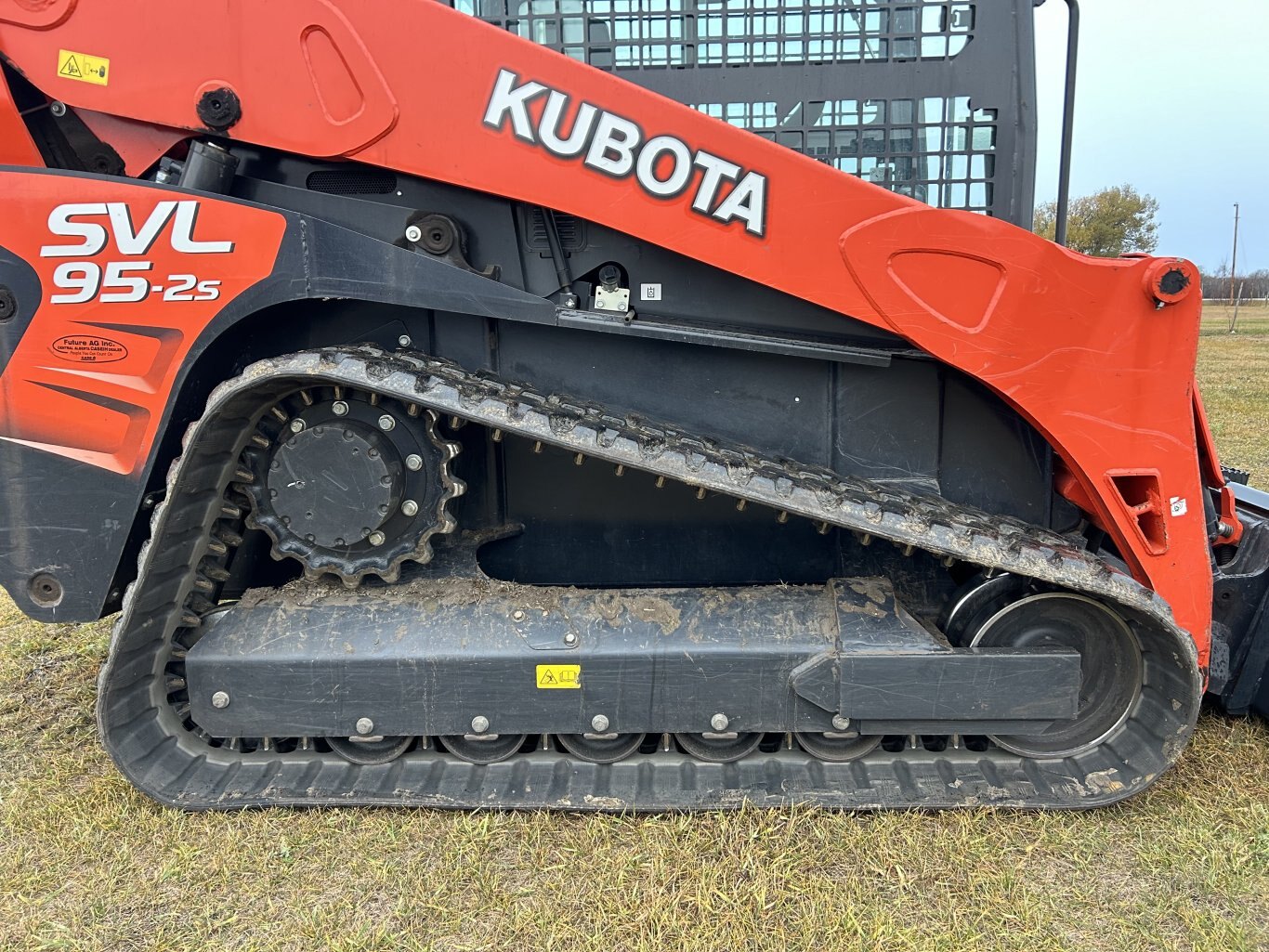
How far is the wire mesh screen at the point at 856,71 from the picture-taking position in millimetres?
2826

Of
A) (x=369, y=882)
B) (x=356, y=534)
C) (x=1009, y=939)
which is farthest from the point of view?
(x=356, y=534)

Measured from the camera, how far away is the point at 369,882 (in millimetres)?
2490

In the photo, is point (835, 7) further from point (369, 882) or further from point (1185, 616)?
point (369, 882)

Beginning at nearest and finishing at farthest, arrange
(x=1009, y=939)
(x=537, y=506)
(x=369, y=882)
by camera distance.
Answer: (x=1009, y=939) → (x=369, y=882) → (x=537, y=506)

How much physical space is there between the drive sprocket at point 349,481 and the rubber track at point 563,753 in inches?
3.6

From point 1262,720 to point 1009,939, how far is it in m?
1.68

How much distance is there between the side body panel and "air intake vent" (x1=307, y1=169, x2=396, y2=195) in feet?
0.59

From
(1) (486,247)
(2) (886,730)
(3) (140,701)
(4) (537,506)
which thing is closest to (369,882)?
(3) (140,701)

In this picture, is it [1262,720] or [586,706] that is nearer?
[586,706]

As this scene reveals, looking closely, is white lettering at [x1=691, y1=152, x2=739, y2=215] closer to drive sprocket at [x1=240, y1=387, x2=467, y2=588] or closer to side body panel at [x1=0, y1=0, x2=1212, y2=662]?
side body panel at [x1=0, y1=0, x2=1212, y2=662]

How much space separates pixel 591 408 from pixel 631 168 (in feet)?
2.36

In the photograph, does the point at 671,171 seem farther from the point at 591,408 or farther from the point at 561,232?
the point at 591,408

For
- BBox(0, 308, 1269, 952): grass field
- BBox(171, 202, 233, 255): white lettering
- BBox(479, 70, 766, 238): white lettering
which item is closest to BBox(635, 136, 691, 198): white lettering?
BBox(479, 70, 766, 238): white lettering

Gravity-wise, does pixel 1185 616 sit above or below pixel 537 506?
below
